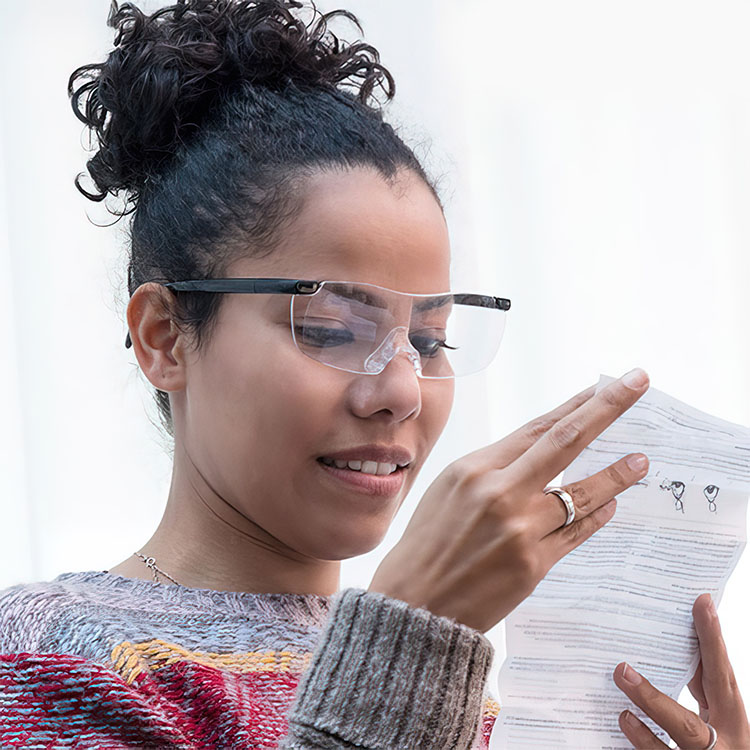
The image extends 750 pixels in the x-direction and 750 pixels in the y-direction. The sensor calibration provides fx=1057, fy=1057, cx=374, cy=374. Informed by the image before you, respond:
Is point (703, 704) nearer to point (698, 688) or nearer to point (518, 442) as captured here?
point (698, 688)

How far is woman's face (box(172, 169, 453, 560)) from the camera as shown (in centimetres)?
94

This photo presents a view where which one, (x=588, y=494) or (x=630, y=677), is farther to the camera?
(x=630, y=677)

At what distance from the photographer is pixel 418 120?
179cm

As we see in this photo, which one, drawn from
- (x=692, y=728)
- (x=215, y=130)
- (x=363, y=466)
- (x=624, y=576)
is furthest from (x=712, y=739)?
(x=215, y=130)

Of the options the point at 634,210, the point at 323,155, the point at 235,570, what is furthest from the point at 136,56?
the point at 634,210

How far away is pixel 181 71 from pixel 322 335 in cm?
36

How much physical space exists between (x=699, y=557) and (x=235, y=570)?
447 mm

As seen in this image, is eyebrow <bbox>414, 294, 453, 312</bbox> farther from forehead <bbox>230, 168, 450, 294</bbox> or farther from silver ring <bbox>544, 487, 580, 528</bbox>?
silver ring <bbox>544, 487, 580, 528</bbox>

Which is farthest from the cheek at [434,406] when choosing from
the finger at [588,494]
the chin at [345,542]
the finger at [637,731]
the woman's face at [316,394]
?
the finger at [637,731]

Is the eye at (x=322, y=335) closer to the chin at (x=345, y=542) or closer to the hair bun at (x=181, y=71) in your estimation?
the chin at (x=345, y=542)

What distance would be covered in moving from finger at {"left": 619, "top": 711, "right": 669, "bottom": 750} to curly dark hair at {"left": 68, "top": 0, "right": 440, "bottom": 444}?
0.52 meters

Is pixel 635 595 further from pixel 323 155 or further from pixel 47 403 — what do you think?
pixel 47 403

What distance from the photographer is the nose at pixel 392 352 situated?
946mm

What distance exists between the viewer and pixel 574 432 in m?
0.81
